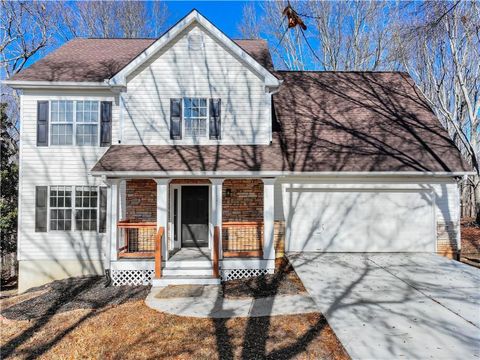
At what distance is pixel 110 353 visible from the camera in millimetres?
4973

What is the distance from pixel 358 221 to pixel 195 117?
6297mm

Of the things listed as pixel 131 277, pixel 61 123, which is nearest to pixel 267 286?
pixel 131 277

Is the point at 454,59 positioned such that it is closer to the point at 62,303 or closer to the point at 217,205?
the point at 217,205

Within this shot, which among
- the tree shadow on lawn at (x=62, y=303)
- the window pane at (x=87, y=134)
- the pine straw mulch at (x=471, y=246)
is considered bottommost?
the tree shadow on lawn at (x=62, y=303)

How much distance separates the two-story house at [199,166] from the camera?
941 centimetres

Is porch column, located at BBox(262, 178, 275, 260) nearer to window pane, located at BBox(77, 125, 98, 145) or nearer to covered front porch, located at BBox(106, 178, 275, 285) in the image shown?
covered front porch, located at BBox(106, 178, 275, 285)

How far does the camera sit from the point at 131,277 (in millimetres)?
8469

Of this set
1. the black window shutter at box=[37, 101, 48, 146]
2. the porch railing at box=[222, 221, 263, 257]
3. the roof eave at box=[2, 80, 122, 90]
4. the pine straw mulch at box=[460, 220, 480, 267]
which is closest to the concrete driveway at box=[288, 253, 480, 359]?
the porch railing at box=[222, 221, 263, 257]

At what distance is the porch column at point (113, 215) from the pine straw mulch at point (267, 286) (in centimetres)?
311

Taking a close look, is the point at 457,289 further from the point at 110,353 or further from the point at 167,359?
the point at 110,353

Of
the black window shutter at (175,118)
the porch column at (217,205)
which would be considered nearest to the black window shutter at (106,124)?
the black window shutter at (175,118)

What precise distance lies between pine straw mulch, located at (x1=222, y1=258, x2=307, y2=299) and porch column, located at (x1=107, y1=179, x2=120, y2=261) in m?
3.11

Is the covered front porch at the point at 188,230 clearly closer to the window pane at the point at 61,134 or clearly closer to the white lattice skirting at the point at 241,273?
the white lattice skirting at the point at 241,273

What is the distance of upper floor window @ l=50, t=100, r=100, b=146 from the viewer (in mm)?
9945
